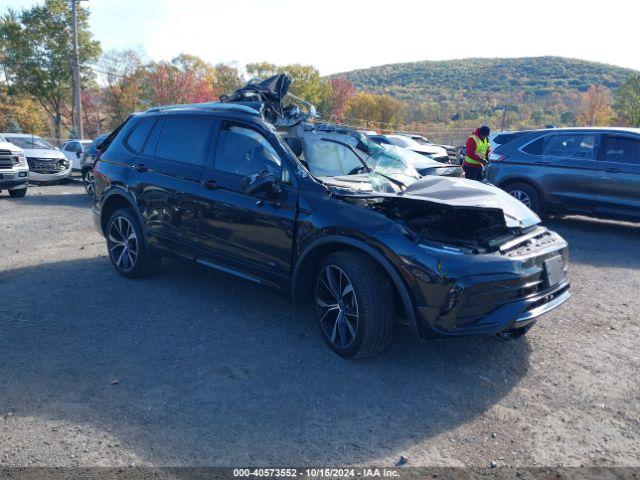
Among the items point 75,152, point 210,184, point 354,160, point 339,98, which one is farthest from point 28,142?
point 339,98

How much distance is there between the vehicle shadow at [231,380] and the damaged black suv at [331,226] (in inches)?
13.9

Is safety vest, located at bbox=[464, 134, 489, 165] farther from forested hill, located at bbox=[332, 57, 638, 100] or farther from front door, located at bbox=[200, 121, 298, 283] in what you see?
forested hill, located at bbox=[332, 57, 638, 100]

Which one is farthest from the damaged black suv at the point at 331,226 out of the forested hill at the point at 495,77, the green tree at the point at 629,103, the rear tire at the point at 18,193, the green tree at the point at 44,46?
the forested hill at the point at 495,77

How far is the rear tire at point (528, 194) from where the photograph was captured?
945 centimetres

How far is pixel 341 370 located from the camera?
3852 millimetres

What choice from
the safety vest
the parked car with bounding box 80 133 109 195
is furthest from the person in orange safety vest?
the parked car with bounding box 80 133 109 195

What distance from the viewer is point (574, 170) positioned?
29.4ft

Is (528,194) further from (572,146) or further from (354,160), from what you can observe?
(354,160)

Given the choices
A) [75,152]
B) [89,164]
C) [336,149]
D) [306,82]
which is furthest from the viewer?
[306,82]

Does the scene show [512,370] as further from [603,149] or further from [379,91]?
[379,91]

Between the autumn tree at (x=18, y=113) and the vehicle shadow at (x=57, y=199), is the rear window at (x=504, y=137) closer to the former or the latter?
the vehicle shadow at (x=57, y=199)

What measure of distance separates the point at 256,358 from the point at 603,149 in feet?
24.7

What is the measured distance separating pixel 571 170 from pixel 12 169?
12180mm

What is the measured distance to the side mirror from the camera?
4.23 metres
